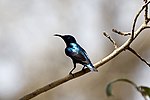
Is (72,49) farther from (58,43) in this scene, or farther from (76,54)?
(58,43)

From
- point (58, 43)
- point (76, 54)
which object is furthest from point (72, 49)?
point (58, 43)

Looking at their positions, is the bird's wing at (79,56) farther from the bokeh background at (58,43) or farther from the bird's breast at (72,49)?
the bokeh background at (58,43)

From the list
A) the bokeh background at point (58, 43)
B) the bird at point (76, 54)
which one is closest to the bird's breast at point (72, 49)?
the bird at point (76, 54)

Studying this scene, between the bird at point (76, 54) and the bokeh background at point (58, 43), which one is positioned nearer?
the bird at point (76, 54)

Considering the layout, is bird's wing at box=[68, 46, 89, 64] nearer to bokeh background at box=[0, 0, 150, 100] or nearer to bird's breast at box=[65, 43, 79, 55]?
bird's breast at box=[65, 43, 79, 55]

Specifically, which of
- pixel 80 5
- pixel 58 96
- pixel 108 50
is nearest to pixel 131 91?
pixel 108 50

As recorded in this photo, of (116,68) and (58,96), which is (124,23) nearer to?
(116,68)

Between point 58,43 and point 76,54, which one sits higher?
point 76,54

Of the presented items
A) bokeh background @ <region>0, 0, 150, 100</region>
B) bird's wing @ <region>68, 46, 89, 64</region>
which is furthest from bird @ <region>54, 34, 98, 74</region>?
bokeh background @ <region>0, 0, 150, 100</region>
